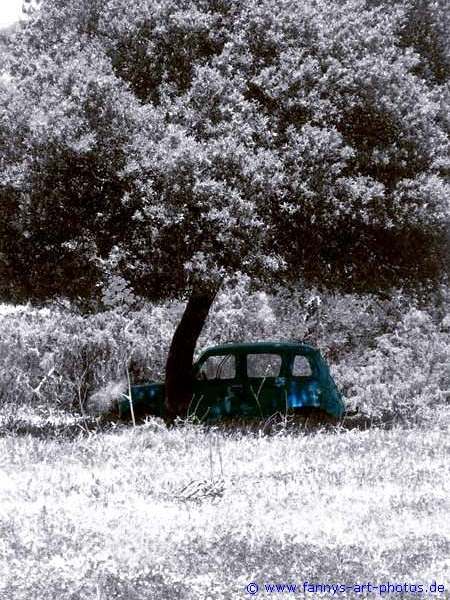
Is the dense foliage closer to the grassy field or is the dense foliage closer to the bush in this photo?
the bush

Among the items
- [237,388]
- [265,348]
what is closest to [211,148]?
[265,348]

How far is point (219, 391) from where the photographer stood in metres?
16.8

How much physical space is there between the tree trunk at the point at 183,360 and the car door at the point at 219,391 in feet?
0.59

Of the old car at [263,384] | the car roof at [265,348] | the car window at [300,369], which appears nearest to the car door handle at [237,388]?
the old car at [263,384]

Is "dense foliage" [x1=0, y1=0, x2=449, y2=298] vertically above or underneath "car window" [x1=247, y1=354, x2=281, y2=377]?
above

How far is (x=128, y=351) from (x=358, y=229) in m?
10.5

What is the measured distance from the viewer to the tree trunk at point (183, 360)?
1670cm

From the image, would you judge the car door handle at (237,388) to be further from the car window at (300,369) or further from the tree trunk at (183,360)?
the car window at (300,369)

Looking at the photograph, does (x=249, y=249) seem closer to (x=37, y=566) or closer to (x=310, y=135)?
(x=310, y=135)

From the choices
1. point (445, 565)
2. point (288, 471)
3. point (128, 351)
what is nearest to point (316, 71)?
point (288, 471)

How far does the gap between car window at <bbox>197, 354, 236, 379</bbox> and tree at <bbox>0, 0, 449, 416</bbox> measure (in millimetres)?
1484

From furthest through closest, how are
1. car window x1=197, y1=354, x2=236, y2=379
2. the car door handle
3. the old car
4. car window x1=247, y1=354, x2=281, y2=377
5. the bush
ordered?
1. the bush
2. car window x1=197, y1=354, x2=236, y2=379
3. the car door handle
4. car window x1=247, y1=354, x2=281, y2=377
5. the old car

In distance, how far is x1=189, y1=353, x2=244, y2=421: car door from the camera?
652 inches

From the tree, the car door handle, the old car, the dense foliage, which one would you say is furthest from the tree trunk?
the dense foliage
